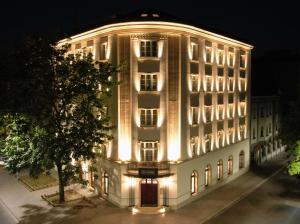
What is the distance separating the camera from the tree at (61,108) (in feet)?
98.1

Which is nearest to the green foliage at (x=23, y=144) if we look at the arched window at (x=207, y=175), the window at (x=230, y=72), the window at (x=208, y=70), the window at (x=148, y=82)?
the window at (x=148, y=82)

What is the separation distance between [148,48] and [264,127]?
94.1ft

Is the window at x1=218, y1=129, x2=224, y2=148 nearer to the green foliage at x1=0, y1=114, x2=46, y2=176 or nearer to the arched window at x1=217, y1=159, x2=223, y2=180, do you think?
the arched window at x1=217, y1=159, x2=223, y2=180

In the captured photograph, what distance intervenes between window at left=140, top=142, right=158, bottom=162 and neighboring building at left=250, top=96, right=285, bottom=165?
21.3m

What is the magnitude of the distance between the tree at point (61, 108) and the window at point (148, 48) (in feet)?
9.21

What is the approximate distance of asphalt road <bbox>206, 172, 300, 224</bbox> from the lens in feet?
96.3

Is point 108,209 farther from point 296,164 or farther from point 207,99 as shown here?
point 296,164

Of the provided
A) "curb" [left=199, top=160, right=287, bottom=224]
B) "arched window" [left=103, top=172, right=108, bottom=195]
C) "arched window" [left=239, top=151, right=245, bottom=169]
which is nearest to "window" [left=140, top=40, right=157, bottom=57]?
"arched window" [left=103, top=172, right=108, bottom=195]

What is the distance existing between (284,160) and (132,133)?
32365 millimetres

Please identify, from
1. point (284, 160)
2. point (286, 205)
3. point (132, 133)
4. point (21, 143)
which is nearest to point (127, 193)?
point (132, 133)

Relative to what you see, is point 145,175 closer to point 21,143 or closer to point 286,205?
point 21,143

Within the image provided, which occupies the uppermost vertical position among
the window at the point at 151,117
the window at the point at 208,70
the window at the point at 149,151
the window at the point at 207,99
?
the window at the point at 208,70

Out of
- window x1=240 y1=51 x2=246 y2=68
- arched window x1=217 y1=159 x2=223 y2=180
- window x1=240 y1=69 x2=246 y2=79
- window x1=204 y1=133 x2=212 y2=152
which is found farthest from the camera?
window x1=240 y1=69 x2=246 y2=79

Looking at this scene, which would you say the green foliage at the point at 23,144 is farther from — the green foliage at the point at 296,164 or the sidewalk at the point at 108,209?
the green foliage at the point at 296,164
